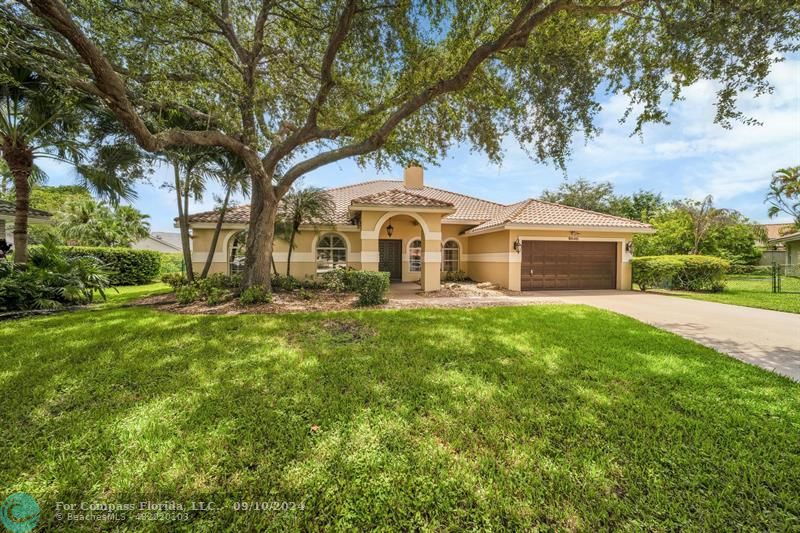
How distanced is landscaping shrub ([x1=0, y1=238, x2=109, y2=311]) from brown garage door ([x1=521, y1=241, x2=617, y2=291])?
16.8 m

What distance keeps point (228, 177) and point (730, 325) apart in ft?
56.6

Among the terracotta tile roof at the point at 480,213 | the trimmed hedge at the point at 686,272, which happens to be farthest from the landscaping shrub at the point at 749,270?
the terracotta tile roof at the point at 480,213

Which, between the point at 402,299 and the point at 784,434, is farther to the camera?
the point at 402,299

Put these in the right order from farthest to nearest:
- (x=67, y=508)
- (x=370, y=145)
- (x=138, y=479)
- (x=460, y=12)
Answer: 1. (x=370, y=145)
2. (x=460, y=12)
3. (x=138, y=479)
4. (x=67, y=508)

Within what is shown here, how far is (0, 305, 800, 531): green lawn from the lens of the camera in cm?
232

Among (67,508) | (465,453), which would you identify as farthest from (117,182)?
(465,453)

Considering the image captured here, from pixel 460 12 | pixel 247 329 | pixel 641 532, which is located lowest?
pixel 641 532

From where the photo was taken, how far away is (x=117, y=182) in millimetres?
10906

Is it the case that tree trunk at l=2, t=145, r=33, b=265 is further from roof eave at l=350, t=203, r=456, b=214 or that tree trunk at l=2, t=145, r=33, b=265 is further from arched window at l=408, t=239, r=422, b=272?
arched window at l=408, t=239, r=422, b=272

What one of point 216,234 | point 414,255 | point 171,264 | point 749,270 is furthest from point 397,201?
point 749,270

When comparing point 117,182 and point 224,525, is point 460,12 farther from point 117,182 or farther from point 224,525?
point 117,182

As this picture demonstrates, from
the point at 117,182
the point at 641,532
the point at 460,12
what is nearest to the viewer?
the point at 641,532

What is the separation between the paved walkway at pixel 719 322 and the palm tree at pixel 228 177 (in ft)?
26.8

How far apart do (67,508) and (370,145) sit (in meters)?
9.17
